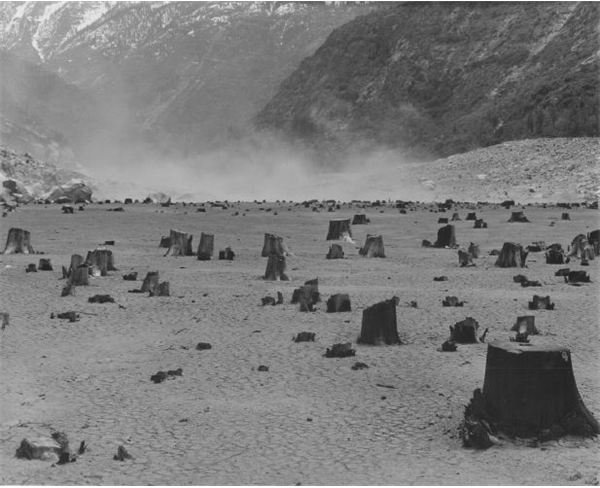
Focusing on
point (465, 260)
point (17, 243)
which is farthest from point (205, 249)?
point (465, 260)

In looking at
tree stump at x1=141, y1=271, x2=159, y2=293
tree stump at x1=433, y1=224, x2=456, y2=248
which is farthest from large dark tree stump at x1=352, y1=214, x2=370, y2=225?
tree stump at x1=141, y1=271, x2=159, y2=293

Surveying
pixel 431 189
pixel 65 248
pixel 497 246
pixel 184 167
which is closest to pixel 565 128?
pixel 431 189

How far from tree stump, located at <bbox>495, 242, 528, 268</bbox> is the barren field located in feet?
2.15

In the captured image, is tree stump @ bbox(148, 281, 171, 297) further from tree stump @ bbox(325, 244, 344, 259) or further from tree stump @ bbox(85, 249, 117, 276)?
tree stump @ bbox(325, 244, 344, 259)

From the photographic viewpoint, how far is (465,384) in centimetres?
737

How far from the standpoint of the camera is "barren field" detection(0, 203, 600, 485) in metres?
5.71

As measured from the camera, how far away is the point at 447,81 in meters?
86.9

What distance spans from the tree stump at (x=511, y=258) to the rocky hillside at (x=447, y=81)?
43.7m

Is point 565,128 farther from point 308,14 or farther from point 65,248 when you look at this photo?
point 308,14

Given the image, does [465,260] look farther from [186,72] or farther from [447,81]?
[186,72]

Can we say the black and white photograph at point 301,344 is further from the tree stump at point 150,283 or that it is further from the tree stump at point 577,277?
the tree stump at point 577,277

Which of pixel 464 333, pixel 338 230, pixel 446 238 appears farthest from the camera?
pixel 338 230

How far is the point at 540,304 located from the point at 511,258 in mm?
4482

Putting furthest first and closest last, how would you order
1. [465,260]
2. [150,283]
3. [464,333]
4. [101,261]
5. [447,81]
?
[447,81] < [465,260] < [101,261] < [150,283] < [464,333]
